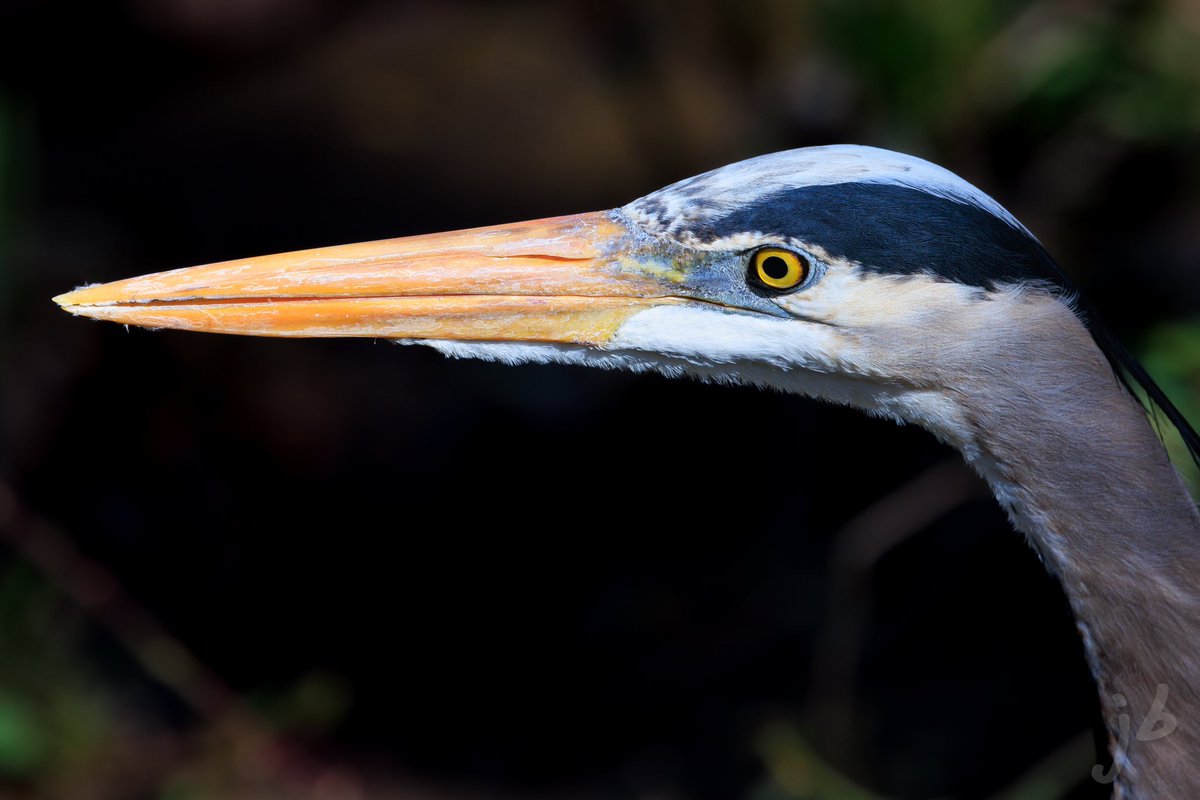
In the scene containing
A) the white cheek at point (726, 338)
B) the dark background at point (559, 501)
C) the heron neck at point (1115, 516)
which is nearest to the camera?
the heron neck at point (1115, 516)

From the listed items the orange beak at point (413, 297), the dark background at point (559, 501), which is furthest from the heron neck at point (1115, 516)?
the dark background at point (559, 501)

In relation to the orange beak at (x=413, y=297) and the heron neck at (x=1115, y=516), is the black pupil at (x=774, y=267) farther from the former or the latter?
the heron neck at (x=1115, y=516)

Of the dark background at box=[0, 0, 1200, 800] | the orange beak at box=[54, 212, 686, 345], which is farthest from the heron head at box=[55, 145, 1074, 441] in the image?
the dark background at box=[0, 0, 1200, 800]

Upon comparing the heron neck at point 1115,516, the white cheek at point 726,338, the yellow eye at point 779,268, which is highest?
the yellow eye at point 779,268

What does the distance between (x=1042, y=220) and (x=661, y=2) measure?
1825 mm

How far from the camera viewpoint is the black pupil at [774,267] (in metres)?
1.68

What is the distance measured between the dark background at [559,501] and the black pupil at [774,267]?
4.41 ft

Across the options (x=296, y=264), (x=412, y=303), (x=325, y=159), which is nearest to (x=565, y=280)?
(x=412, y=303)

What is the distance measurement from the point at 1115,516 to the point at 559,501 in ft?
9.78

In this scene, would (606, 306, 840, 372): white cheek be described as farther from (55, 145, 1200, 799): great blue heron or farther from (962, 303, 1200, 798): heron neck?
(962, 303, 1200, 798): heron neck

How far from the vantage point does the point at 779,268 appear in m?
1.68

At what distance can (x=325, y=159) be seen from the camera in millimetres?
5715

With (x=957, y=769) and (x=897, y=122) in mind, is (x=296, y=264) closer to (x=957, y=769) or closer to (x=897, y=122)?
(x=957, y=769)

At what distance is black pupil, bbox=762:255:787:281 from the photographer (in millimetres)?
1676
